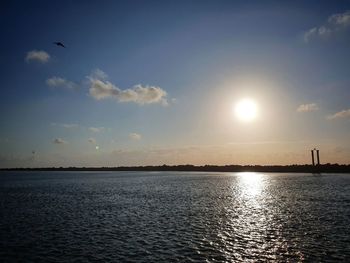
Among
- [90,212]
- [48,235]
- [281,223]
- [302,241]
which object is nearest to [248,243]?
[302,241]

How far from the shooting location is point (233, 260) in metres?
22.7

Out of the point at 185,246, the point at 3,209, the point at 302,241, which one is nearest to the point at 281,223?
the point at 302,241

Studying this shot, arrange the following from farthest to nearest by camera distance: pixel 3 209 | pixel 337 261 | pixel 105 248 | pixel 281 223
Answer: pixel 3 209 < pixel 281 223 < pixel 105 248 < pixel 337 261

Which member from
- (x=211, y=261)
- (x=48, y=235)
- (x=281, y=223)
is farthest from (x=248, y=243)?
(x=48, y=235)

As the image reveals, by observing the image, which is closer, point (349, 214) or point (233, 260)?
point (233, 260)

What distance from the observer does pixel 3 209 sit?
53531mm

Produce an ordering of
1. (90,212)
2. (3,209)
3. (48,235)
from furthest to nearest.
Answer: (3,209), (90,212), (48,235)

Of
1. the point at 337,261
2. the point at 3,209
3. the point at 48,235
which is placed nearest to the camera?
the point at 337,261

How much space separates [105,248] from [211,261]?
9.67m

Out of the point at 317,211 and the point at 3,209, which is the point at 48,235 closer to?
the point at 3,209

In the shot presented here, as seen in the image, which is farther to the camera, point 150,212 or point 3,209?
point 3,209

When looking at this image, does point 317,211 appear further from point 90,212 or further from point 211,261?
point 90,212

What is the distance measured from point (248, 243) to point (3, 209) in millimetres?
44390

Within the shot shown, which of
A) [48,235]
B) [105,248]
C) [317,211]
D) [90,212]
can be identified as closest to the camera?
[105,248]
